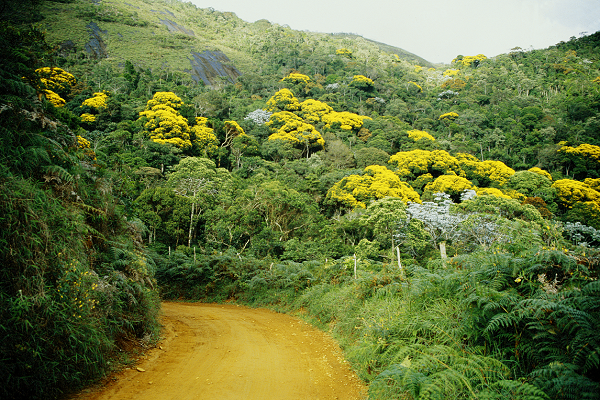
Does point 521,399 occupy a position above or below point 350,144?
below

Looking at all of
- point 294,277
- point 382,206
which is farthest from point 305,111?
point 294,277

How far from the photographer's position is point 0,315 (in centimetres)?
379

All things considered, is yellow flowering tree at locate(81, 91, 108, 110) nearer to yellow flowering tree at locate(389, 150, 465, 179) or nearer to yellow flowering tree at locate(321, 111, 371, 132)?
yellow flowering tree at locate(321, 111, 371, 132)

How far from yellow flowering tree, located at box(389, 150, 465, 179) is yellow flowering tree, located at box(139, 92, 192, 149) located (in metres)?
22.6

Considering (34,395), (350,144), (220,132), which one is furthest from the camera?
(350,144)

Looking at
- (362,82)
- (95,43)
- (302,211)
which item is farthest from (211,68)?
(302,211)

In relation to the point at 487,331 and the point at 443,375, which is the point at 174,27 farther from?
the point at 443,375

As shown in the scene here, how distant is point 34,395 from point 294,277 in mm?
9027

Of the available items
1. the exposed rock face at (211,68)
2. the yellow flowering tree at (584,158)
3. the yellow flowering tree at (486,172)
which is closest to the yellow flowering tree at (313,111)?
the yellow flowering tree at (486,172)

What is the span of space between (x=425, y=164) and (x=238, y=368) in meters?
36.0

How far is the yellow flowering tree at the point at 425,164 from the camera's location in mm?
37125

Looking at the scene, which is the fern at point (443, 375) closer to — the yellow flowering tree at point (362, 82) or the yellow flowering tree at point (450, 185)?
the yellow flowering tree at point (450, 185)

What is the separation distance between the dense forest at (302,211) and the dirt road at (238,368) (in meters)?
0.49

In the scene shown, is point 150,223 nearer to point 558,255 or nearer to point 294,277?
point 294,277
